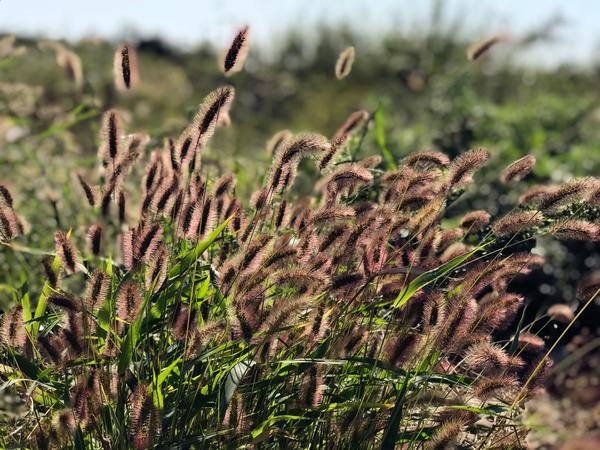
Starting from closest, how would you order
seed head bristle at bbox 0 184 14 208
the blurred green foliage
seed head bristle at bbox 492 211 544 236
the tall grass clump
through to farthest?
the tall grass clump
seed head bristle at bbox 492 211 544 236
seed head bristle at bbox 0 184 14 208
the blurred green foliage

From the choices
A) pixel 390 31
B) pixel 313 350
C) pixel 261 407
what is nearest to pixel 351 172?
pixel 313 350

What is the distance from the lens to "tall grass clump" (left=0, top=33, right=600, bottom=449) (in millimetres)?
2428

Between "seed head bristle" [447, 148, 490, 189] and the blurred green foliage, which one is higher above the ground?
"seed head bristle" [447, 148, 490, 189]

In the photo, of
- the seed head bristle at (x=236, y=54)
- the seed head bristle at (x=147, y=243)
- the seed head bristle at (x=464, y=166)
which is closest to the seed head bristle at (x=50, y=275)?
the seed head bristle at (x=147, y=243)

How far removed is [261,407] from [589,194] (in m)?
1.10

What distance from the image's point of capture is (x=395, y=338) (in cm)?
261

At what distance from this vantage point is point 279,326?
2.35 meters

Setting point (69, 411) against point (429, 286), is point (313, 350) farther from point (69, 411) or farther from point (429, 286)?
point (69, 411)

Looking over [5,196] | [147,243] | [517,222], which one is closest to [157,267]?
[147,243]

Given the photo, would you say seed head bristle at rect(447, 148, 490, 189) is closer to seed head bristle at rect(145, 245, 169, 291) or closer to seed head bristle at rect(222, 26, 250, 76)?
seed head bristle at rect(222, 26, 250, 76)

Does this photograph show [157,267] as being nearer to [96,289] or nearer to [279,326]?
[96,289]

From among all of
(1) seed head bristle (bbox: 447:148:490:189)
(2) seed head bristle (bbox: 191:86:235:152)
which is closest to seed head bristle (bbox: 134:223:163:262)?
(2) seed head bristle (bbox: 191:86:235:152)

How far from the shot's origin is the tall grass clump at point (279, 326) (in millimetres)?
2428

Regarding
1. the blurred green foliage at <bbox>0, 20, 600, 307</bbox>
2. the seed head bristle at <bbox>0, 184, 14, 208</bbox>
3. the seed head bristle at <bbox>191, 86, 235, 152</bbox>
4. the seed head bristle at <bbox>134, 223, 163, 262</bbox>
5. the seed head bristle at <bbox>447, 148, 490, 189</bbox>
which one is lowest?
the blurred green foliage at <bbox>0, 20, 600, 307</bbox>
